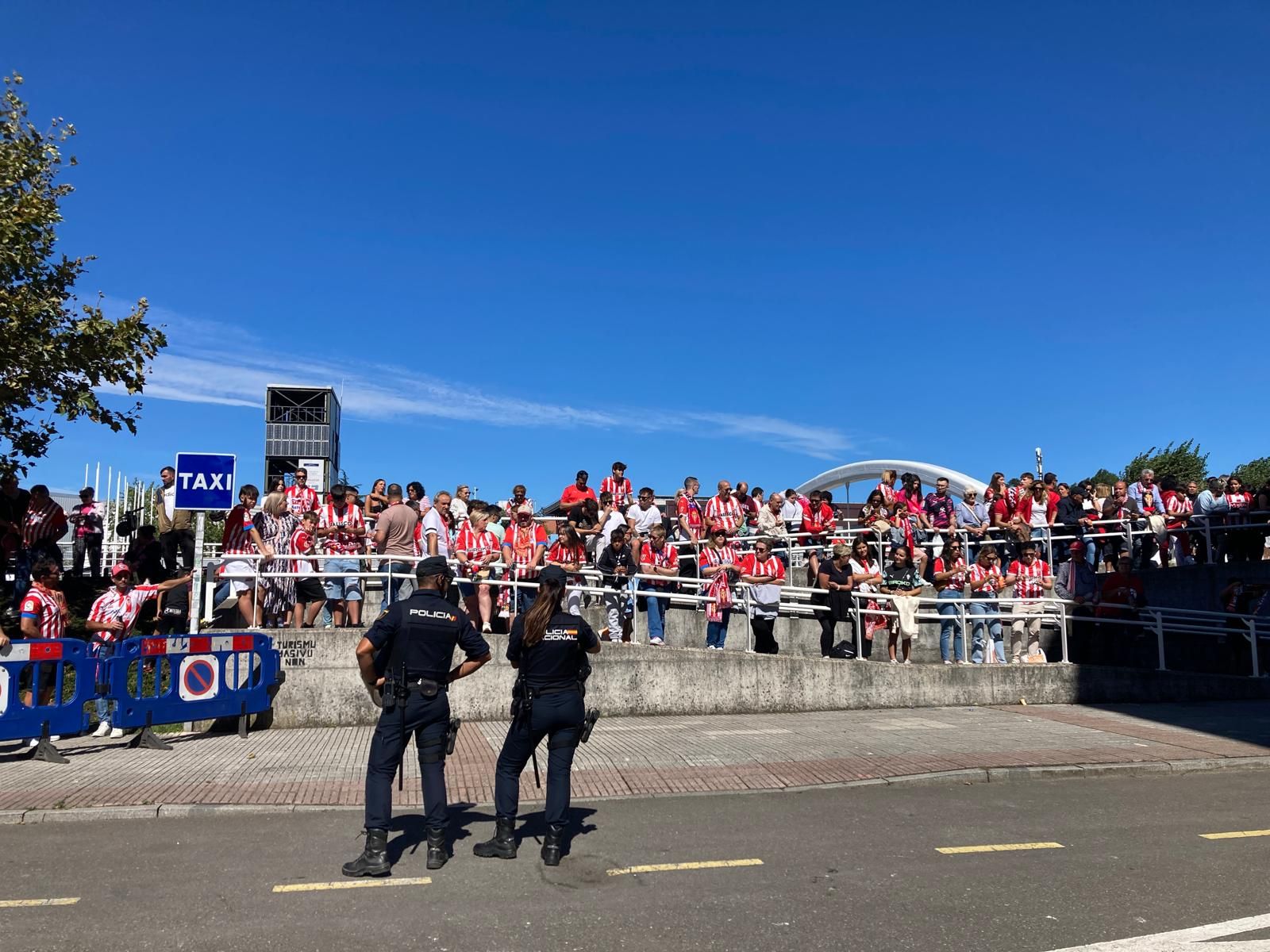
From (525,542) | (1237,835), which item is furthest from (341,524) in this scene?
(1237,835)

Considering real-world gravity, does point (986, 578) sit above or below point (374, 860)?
above

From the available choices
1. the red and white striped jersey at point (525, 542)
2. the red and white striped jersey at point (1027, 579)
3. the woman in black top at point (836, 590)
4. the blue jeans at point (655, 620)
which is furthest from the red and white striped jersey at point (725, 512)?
the red and white striped jersey at point (1027, 579)

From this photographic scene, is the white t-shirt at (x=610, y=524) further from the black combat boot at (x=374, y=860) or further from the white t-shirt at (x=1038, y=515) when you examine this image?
the black combat boot at (x=374, y=860)

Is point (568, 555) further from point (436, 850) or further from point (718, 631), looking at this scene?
point (436, 850)

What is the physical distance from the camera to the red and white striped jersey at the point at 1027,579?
15477 mm

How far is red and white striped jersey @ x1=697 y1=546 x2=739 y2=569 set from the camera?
1445cm

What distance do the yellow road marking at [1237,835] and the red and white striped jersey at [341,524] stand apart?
10.5m

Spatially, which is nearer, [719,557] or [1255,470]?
[719,557]

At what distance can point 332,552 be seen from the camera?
44.7 ft

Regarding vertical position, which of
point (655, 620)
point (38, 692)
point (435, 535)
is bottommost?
point (38, 692)

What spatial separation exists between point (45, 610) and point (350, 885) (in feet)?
21.8

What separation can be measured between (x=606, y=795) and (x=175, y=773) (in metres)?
3.90

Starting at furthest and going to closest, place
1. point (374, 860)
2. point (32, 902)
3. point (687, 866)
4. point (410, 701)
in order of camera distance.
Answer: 1. point (687, 866)
2. point (410, 701)
3. point (374, 860)
4. point (32, 902)

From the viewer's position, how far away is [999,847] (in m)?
6.66
